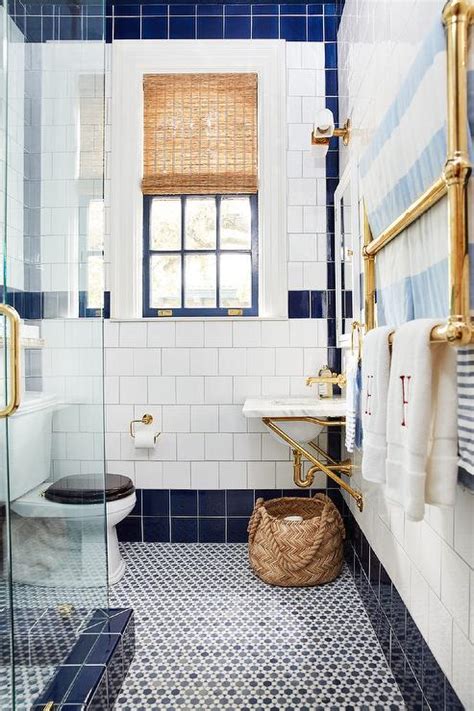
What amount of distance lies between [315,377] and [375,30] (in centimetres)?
160

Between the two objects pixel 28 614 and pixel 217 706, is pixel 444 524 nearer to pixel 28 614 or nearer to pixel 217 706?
pixel 217 706

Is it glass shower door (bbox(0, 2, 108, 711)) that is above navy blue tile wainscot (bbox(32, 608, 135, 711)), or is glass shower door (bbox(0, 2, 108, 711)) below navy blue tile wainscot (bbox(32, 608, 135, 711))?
above

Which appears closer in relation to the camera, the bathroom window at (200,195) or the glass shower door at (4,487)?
the glass shower door at (4,487)

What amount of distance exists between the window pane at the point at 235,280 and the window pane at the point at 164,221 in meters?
0.33

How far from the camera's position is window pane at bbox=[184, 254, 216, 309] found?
2998 millimetres

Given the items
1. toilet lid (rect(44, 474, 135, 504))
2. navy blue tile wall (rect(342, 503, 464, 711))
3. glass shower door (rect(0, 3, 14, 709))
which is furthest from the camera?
toilet lid (rect(44, 474, 135, 504))

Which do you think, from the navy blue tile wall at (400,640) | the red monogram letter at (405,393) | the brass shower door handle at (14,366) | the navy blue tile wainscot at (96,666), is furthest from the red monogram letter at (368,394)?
the navy blue tile wainscot at (96,666)

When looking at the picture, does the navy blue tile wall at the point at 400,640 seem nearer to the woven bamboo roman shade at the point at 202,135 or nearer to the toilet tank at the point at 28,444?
the toilet tank at the point at 28,444

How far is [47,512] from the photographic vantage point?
1462mm

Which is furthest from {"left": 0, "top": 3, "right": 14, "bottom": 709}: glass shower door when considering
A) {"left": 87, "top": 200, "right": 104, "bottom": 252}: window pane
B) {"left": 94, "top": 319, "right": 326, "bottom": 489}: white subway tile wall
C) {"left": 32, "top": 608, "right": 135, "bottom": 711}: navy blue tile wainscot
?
{"left": 94, "top": 319, "right": 326, "bottom": 489}: white subway tile wall

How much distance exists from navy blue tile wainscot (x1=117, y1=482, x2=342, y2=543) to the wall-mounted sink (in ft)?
1.75

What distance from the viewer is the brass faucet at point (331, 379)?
265cm

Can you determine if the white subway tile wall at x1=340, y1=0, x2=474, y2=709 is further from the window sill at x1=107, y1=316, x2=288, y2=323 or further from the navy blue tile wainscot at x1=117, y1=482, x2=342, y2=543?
the window sill at x1=107, y1=316, x2=288, y2=323

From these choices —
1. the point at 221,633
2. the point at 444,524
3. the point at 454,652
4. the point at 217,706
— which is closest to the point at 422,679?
the point at 454,652
